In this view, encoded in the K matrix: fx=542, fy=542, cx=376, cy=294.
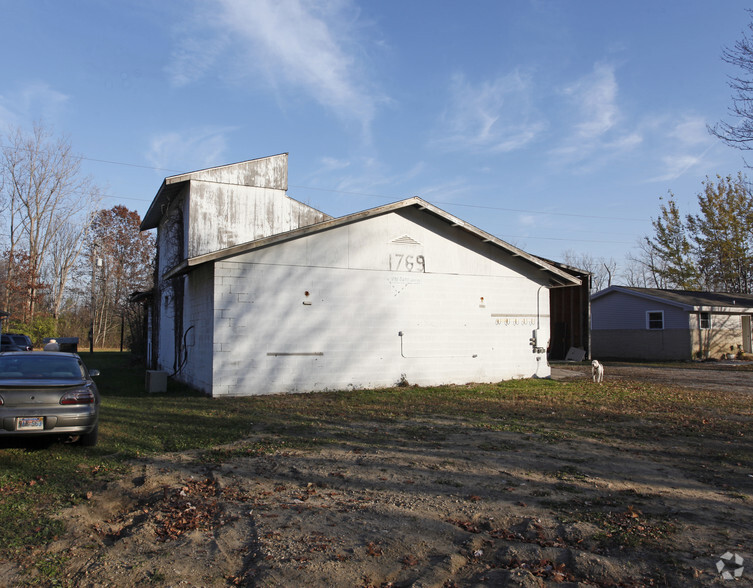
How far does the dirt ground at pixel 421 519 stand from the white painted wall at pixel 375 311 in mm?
5800

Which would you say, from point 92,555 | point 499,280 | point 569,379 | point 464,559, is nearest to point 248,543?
point 92,555

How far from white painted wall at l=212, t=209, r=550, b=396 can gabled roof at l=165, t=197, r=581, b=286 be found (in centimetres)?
27

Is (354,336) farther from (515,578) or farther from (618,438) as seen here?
(515,578)

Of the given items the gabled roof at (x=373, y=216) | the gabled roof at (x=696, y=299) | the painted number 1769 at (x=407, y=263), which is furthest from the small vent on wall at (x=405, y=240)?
the gabled roof at (x=696, y=299)

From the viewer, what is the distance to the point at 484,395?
551 inches

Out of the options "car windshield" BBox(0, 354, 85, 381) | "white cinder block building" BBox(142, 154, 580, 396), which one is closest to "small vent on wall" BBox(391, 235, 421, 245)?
"white cinder block building" BBox(142, 154, 580, 396)

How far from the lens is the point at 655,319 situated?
2992cm

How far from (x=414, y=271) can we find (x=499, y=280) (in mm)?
3131

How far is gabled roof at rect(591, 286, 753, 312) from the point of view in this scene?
28.5m

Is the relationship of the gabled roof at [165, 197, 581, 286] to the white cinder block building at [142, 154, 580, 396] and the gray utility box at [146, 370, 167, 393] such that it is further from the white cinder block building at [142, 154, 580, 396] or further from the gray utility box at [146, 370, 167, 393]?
the gray utility box at [146, 370, 167, 393]

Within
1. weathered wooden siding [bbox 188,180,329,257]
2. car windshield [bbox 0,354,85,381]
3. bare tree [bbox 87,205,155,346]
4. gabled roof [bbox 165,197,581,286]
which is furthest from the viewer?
bare tree [bbox 87,205,155,346]

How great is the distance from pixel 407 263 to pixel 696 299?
22161 mm

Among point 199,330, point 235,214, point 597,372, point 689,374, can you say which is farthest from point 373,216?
point 689,374

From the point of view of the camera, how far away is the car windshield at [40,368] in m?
7.68
